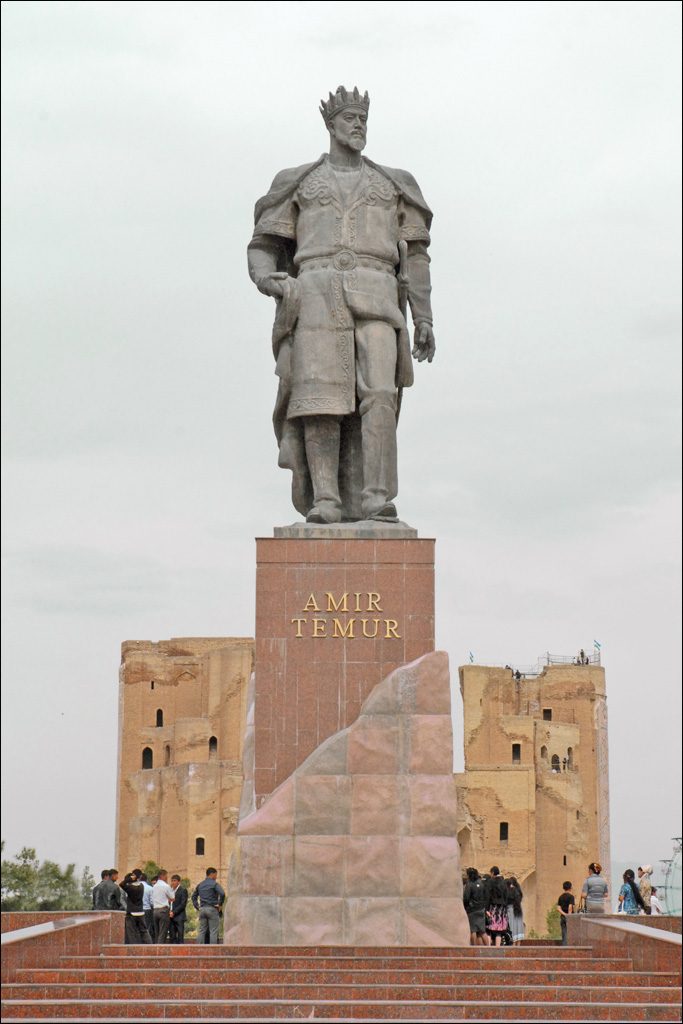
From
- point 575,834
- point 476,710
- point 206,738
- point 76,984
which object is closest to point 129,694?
point 206,738

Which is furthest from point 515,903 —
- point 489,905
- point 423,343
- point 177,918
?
point 423,343

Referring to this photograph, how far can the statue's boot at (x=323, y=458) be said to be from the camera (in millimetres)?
12352

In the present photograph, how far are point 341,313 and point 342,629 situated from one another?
2.37m

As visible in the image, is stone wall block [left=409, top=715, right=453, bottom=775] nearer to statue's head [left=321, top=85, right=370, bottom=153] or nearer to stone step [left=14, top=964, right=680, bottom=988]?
Answer: stone step [left=14, top=964, right=680, bottom=988]

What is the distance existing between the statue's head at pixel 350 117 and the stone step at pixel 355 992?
6.34 metres

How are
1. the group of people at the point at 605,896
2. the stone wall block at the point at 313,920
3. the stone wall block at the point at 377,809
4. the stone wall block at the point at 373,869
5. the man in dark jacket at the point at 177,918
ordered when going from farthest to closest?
the man in dark jacket at the point at 177,918 → the group of people at the point at 605,896 → the stone wall block at the point at 377,809 → the stone wall block at the point at 373,869 → the stone wall block at the point at 313,920

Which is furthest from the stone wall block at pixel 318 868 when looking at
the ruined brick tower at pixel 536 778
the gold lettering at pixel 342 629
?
the ruined brick tower at pixel 536 778

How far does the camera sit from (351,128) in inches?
494

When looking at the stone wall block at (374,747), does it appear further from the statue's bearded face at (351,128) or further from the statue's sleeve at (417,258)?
the statue's bearded face at (351,128)

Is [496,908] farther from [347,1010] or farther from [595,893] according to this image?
[347,1010]

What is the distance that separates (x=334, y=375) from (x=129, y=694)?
63.1 m

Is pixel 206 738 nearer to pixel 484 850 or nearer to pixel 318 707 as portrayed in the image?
pixel 484 850

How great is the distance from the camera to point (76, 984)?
9.22 m

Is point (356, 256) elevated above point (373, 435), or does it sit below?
above
